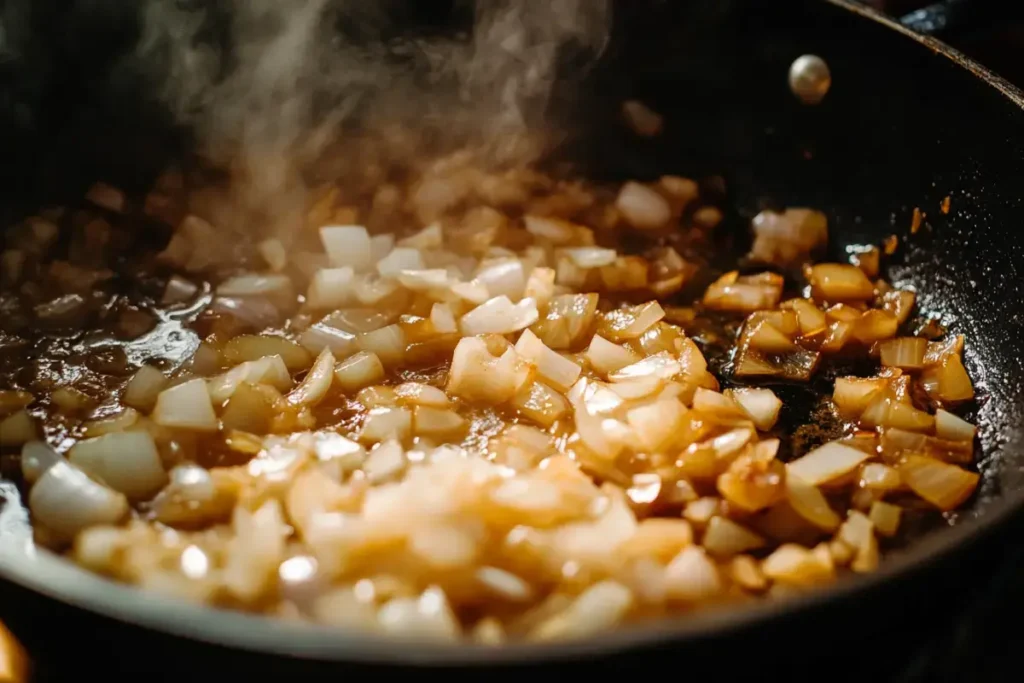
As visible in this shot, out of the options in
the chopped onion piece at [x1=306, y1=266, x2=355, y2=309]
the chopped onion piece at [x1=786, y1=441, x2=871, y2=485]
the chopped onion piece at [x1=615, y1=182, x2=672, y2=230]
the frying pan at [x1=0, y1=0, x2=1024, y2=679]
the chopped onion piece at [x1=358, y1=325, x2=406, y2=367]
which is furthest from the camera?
the chopped onion piece at [x1=615, y1=182, x2=672, y2=230]

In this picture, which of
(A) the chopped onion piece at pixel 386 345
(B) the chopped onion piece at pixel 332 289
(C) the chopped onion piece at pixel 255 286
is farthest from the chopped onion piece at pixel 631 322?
(C) the chopped onion piece at pixel 255 286

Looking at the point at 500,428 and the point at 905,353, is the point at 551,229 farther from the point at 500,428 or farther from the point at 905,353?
the point at 905,353

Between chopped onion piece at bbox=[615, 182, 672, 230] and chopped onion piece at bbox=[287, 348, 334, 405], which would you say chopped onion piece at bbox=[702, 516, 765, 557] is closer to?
chopped onion piece at bbox=[287, 348, 334, 405]

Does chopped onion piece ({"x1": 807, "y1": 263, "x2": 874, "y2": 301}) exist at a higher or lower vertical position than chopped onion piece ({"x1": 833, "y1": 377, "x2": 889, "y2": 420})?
higher

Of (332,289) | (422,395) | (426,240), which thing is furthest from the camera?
(426,240)

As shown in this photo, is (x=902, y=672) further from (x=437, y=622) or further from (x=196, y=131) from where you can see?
(x=196, y=131)

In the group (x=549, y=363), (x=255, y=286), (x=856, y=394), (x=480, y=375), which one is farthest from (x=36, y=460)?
(x=856, y=394)

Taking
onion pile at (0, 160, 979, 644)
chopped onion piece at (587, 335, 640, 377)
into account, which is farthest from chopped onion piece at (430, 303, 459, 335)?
chopped onion piece at (587, 335, 640, 377)
